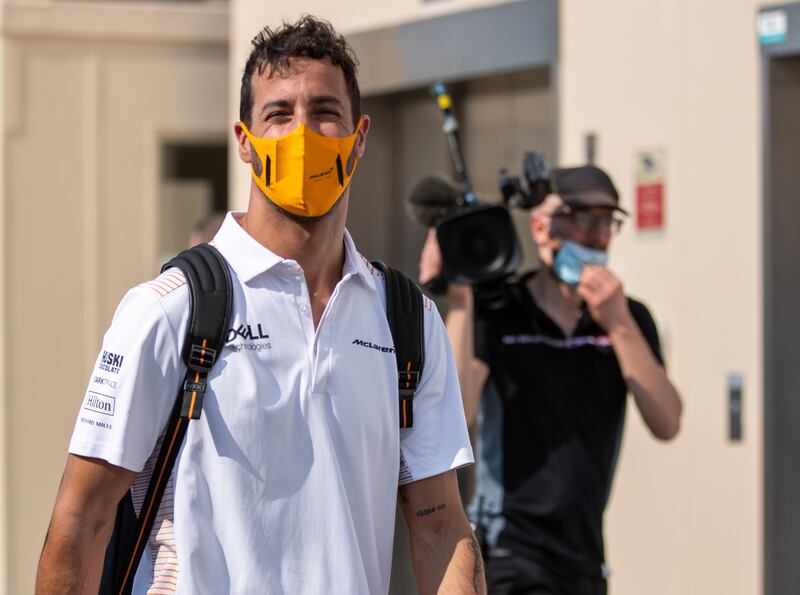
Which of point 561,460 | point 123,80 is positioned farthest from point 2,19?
point 561,460

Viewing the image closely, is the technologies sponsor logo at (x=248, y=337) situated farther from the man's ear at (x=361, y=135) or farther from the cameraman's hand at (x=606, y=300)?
the cameraman's hand at (x=606, y=300)

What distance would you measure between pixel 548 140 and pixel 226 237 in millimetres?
3923

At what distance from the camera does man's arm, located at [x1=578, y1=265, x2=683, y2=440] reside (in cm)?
399

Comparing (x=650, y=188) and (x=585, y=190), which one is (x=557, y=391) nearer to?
(x=585, y=190)

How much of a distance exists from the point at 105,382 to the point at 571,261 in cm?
207

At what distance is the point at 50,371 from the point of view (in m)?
8.03

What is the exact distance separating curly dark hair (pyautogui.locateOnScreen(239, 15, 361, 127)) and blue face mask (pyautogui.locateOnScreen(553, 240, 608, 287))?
1566mm

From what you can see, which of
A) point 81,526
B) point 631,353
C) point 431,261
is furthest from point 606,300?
point 81,526

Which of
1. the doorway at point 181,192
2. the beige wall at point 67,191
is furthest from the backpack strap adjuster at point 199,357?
the doorway at point 181,192

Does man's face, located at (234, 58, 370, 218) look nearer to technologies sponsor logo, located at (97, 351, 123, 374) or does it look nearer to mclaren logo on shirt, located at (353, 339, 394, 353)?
mclaren logo on shirt, located at (353, 339, 394, 353)

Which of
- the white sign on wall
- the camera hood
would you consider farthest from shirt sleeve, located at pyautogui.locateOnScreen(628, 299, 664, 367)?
the white sign on wall

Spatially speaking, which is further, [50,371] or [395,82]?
[50,371]

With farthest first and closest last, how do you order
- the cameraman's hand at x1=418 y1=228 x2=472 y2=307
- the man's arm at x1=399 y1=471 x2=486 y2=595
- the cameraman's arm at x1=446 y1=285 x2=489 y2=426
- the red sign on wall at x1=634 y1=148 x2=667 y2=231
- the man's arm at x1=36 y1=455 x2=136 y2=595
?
the red sign on wall at x1=634 y1=148 x2=667 y2=231 < the cameraman's hand at x1=418 y1=228 x2=472 y2=307 < the cameraman's arm at x1=446 y1=285 x2=489 y2=426 < the man's arm at x1=399 y1=471 x2=486 y2=595 < the man's arm at x1=36 y1=455 x2=136 y2=595

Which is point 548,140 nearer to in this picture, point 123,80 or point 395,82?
point 395,82
